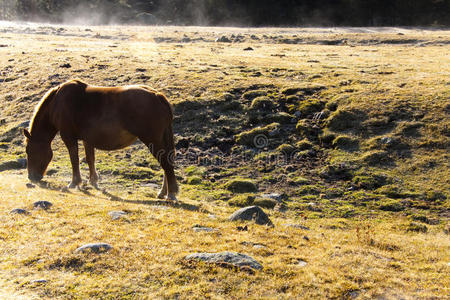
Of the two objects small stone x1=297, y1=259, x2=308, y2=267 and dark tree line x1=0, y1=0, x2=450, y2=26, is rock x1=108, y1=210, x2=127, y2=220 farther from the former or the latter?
dark tree line x1=0, y1=0, x2=450, y2=26

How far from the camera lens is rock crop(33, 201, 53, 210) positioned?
10736 millimetres

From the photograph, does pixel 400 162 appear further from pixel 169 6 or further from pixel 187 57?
pixel 169 6

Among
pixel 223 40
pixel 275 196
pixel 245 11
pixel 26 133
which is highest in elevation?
pixel 245 11

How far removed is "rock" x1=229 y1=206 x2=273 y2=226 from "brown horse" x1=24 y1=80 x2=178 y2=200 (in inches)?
109

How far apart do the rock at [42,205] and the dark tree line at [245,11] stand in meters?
57.0

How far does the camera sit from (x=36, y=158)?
1456 centimetres

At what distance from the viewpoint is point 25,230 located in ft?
30.6

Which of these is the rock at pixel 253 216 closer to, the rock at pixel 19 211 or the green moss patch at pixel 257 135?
the rock at pixel 19 211

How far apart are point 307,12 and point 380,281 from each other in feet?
218

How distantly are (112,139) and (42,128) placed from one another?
2797 mm

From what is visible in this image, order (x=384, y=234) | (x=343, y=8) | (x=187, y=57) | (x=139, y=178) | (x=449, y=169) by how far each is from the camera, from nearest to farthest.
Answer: (x=384, y=234), (x=449, y=169), (x=139, y=178), (x=187, y=57), (x=343, y=8)

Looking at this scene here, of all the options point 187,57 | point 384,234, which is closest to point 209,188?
point 384,234

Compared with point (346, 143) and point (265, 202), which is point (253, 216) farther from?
point (346, 143)

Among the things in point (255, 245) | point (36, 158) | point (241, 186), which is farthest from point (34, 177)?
point (255, 245)
